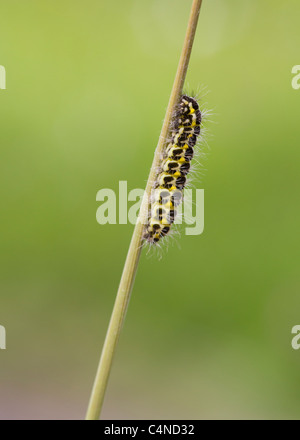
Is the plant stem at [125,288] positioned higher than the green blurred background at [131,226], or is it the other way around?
the green blurred background at [131,226]

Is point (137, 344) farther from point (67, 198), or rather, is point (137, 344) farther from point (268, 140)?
point (268, 140)

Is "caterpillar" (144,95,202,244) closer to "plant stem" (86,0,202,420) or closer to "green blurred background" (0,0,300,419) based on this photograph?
"plant stem" (86,0,202,420)

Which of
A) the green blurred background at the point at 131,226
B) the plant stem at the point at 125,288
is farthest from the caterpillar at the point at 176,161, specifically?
the green blurred background at the point at 131,226

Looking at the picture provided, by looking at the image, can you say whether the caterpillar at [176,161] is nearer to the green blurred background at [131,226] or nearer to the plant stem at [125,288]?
the plant stem at [125,288]

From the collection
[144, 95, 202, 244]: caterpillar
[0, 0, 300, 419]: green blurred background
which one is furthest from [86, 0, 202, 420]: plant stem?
[0, 0, 300, 419]: green blurred background

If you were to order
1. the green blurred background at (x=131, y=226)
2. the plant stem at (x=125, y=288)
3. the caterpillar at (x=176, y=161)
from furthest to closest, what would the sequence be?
the green blurred background at (x=131, y=226)
the caterpillar at (x=176, y=161)
the plant stem at (x=125, y=288)

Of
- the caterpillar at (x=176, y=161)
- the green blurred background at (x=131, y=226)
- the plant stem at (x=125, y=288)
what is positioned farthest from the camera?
the green blurred background at (x=131, y=226)
